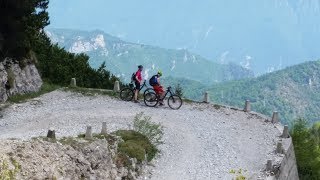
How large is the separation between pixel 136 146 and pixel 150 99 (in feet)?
30.7

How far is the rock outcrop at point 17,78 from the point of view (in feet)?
87.1

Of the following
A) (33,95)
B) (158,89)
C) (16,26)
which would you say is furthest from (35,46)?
(158,89)

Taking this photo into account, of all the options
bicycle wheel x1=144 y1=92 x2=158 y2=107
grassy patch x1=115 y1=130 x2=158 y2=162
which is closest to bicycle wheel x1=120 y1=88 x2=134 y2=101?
bicycle wheel x1=144 y1=92 x2=158 y2=107

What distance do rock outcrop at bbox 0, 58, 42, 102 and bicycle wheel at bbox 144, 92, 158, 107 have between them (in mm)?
6337

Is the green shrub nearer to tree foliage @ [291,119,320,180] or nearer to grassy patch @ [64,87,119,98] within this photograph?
grassy patch @ [64,87,119,98]

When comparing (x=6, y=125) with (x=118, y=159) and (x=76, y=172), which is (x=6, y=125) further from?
(x=76, y=172)

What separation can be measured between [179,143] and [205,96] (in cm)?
907

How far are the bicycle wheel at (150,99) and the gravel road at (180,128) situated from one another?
0.36 metres

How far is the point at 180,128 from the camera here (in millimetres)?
24906

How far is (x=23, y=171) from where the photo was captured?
12.8m

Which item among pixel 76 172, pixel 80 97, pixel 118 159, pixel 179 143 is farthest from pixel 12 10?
pixel 76 172

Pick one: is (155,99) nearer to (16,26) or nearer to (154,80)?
(154,80)

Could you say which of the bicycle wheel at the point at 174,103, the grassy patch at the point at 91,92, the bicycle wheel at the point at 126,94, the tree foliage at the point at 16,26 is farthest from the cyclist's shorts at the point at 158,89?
the tree foliage at the point at 16,26

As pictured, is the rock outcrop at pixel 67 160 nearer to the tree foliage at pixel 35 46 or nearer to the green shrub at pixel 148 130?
the green shrub at pixel 148 130
